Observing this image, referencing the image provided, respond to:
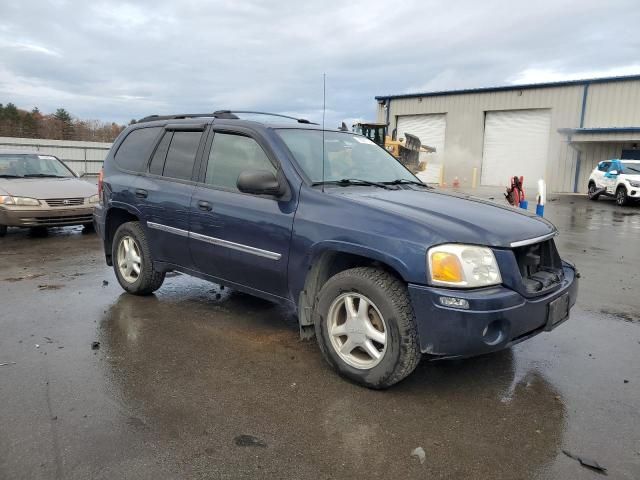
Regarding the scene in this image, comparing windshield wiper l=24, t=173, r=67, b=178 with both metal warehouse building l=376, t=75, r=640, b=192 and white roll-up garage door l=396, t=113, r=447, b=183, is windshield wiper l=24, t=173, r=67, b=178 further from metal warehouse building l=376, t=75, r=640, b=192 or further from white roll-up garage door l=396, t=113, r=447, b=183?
white roll-up garage door l=396, t=113, r=447, b=183

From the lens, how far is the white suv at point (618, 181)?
19344mm

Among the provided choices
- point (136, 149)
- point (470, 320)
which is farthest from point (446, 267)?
point (136, 149)

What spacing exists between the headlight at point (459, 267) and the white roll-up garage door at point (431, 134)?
31034 mm

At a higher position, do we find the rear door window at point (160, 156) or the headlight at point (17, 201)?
the rear door window at point (160, 156)

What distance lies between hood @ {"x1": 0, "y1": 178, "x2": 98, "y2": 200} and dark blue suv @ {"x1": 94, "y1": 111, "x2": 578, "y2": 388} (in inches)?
185

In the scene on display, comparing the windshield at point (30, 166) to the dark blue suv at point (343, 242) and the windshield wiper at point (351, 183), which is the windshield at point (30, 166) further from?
the windshield wiper at point (351, 183)

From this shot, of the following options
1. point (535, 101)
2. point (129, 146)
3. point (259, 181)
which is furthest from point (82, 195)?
point (535, 101)

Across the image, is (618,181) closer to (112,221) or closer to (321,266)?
(112,221)

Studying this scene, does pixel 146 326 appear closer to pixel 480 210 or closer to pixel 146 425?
pixel 146 425

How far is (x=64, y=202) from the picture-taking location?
364 inches

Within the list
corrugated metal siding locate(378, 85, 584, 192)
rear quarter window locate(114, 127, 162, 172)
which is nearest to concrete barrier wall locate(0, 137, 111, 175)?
corrugated metal siding locate(378, 85, 584, 192)

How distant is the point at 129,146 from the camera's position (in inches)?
224

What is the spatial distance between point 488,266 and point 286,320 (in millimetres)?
2273

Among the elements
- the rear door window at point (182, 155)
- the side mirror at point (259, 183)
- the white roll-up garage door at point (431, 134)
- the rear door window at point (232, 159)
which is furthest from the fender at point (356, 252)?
the white roll-up garage door at point (431, 134)
